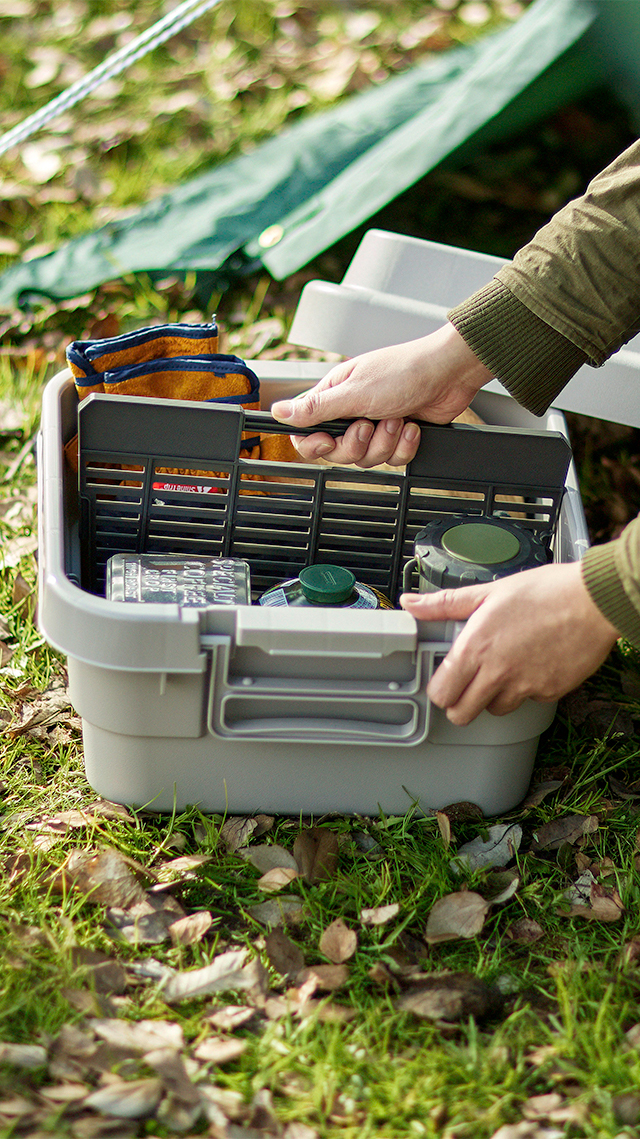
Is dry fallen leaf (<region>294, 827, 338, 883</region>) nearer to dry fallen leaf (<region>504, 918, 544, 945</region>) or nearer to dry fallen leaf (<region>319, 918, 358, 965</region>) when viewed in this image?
dry fallen leaf (<region>319, 918, 358, 965</region>)

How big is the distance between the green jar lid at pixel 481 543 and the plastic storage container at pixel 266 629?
0.38ft

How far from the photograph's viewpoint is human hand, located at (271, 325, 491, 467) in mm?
1308

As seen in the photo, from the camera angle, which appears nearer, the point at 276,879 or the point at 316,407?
the point at 276,879

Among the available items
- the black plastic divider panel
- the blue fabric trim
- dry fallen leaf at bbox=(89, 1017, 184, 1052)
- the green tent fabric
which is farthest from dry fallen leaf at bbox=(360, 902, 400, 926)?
the green tent fabric

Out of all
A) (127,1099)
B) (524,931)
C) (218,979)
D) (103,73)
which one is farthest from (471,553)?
(103,73)

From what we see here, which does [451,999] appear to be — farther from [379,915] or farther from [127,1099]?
[127,1099]

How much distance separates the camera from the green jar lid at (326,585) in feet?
3.87

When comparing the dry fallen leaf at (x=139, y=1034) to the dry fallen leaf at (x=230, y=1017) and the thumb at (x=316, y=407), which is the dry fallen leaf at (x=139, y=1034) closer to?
the dry fallen leaf at (x=230, y=1017)

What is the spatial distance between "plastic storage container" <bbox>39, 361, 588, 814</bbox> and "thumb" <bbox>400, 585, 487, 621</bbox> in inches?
0.6

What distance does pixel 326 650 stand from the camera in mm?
1043

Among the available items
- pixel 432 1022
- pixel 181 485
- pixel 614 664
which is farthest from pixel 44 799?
pixel 614 664

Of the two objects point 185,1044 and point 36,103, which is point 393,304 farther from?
point 36,103

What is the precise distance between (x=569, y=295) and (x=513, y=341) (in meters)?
0.09

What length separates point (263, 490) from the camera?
1350 mm
